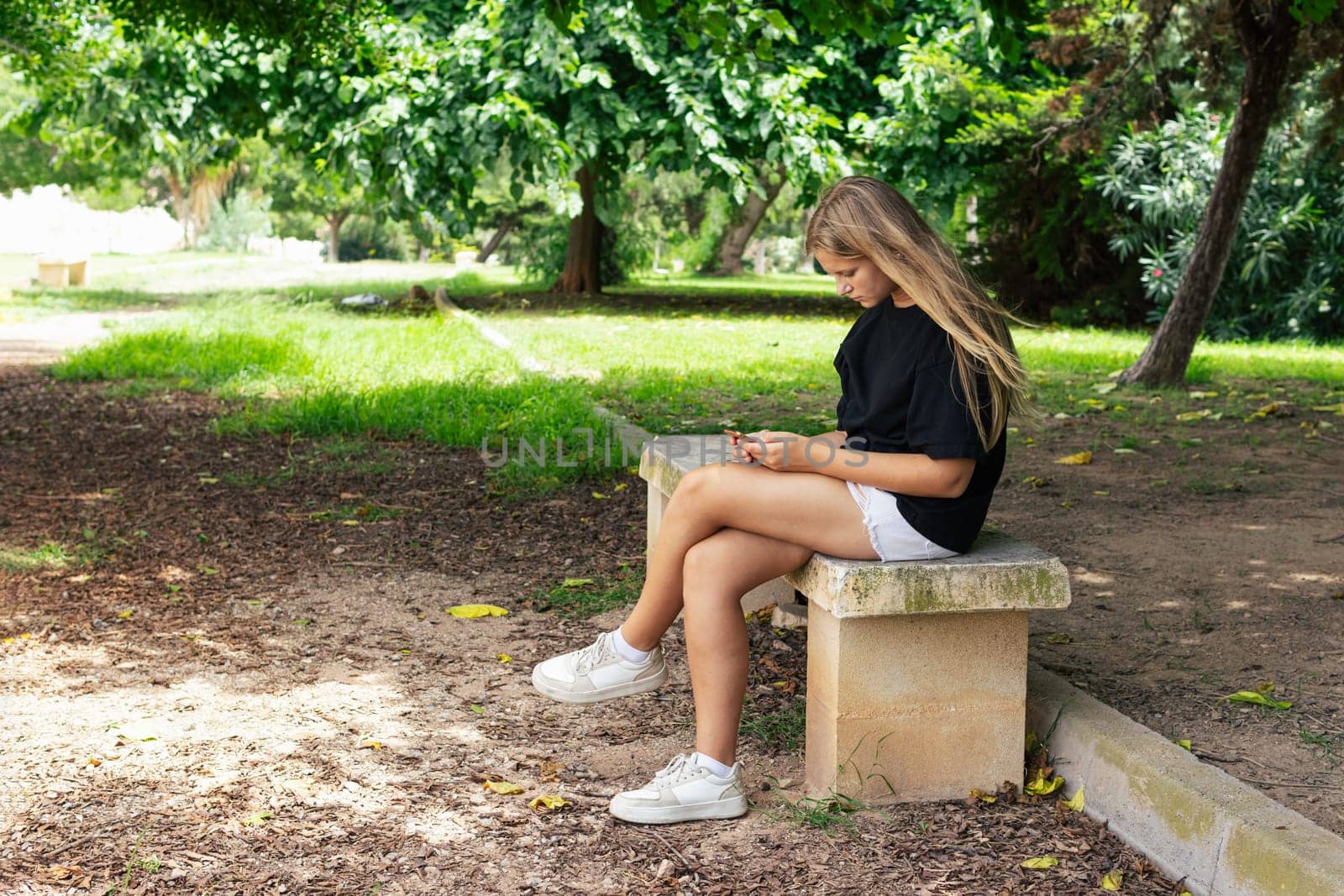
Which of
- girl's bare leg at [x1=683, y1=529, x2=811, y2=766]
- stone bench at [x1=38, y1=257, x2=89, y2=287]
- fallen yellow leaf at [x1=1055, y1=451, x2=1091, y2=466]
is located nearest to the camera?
girl's bare leg at [x1=683, y1=529, x2=811, y2=766]

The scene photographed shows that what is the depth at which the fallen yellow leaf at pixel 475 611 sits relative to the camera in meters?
4.61

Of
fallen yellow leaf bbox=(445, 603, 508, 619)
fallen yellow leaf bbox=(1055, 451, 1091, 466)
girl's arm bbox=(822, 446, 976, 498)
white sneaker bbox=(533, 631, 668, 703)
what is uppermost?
girl's arm bbox=(822, 446, 976, 498)

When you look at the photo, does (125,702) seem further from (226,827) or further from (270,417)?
(270,417)

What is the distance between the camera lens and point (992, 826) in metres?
3.00

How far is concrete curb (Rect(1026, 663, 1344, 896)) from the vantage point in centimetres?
247

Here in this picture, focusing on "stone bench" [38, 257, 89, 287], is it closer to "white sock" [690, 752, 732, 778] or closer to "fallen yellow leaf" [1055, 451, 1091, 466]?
"fallen yellow leaf" [1055, 451, 1091, 466]

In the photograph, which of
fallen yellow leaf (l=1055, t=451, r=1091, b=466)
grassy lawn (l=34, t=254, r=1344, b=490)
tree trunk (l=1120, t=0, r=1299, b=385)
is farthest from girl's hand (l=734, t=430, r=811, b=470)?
tree trunk (l=1120, t=0, r=1299, b=385)

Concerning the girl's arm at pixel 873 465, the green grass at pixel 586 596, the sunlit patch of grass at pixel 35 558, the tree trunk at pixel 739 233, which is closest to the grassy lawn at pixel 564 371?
the green grass at pixel 586 596

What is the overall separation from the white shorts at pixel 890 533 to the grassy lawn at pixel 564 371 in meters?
3.64

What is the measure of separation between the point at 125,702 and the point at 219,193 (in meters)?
61.5

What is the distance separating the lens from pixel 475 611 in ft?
15.2

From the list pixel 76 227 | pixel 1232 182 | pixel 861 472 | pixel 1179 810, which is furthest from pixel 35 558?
pixel 76 227

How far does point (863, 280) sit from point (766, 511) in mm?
623

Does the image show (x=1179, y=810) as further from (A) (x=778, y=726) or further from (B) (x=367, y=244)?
(B) (x=367, y=244)
